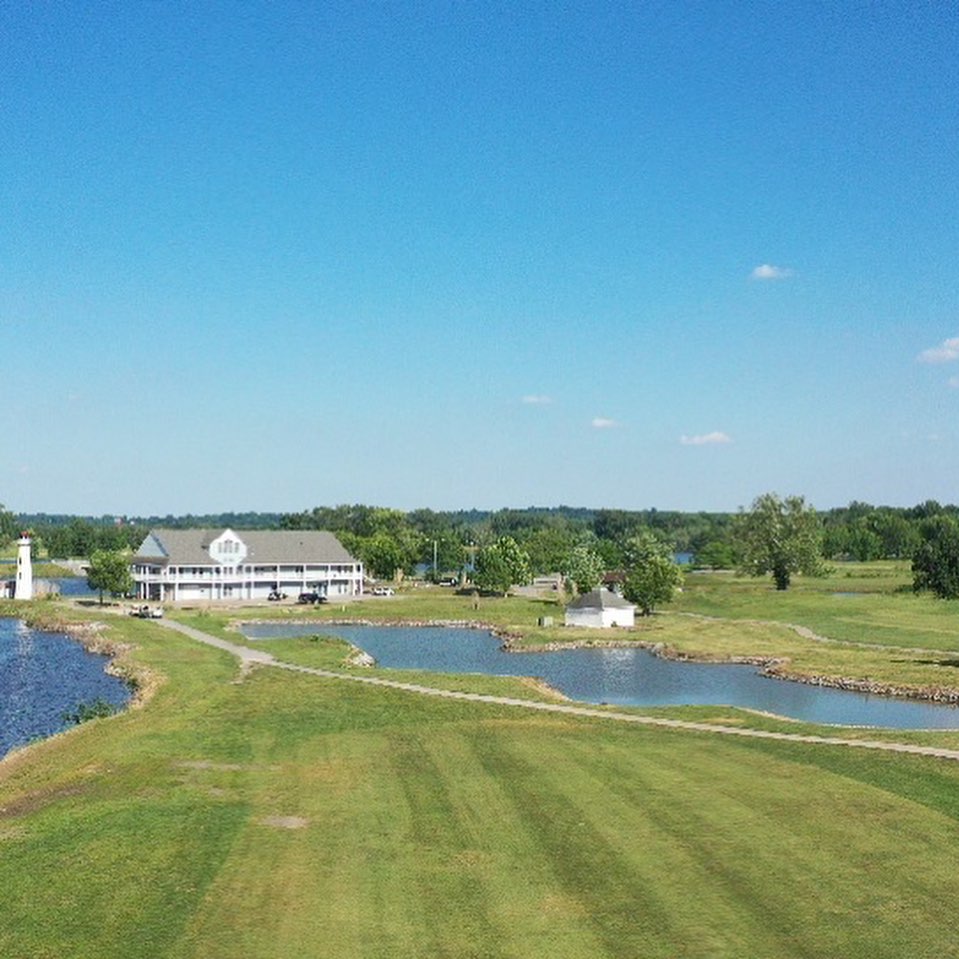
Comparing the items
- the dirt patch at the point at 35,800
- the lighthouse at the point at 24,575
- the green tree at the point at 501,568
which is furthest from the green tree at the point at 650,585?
the dirt patch at the point at 35,800

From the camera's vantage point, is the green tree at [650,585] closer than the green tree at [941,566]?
Yes

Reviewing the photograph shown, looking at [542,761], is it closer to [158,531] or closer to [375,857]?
[375,857]

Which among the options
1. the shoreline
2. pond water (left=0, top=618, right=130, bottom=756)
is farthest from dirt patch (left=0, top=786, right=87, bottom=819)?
the shoreline

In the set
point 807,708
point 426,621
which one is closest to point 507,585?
point 426,621

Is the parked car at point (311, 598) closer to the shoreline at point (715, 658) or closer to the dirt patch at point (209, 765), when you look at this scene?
the shoreline at point (715, 658)

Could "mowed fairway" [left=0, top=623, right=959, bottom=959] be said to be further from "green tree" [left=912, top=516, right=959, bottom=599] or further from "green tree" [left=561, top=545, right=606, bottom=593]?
"green tree" [left=912, top=516, right=959, bottom=599]

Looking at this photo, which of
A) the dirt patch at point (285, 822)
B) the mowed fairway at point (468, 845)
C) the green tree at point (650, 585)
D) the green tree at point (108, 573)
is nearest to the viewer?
the mowed fairway at point (468, 845)
